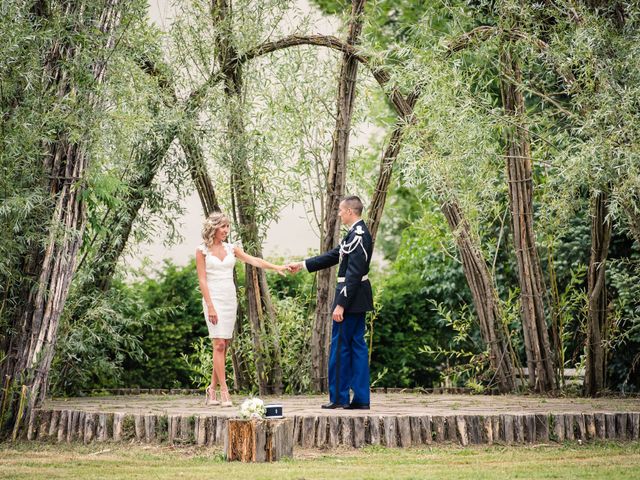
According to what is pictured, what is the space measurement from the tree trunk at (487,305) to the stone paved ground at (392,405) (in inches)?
13.6

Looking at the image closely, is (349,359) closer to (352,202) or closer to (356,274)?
(356,274)

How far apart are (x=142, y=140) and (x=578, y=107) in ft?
11.2

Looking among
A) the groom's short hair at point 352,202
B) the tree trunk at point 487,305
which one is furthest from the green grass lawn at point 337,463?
the tree trunk at point 487,305

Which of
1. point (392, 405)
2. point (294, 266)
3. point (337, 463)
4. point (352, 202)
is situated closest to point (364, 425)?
point (337, 463)

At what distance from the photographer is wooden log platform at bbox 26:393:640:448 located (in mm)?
5910

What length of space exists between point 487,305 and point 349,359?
216 cm

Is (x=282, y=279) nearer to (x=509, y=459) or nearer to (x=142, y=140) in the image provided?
(x=142, y=140)

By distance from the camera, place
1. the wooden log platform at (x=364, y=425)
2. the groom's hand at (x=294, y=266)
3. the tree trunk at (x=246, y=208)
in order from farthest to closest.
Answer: the tree trunk at (x=246, y=208) < the groom's hand at (x=294, y=266) < the wooden log platform at (x=364, y=425)

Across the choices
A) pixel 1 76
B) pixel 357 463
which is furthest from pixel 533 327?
pixel 1 76

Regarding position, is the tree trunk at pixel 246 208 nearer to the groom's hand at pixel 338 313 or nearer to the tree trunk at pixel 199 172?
the tree trunk at pixel 199 172

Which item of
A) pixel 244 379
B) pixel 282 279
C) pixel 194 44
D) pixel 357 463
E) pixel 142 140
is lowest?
pixel 357 463

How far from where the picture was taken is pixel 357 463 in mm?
5340

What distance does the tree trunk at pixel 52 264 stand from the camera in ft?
21.2

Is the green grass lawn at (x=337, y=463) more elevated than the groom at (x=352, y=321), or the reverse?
the groom at (x=352, y=321)
